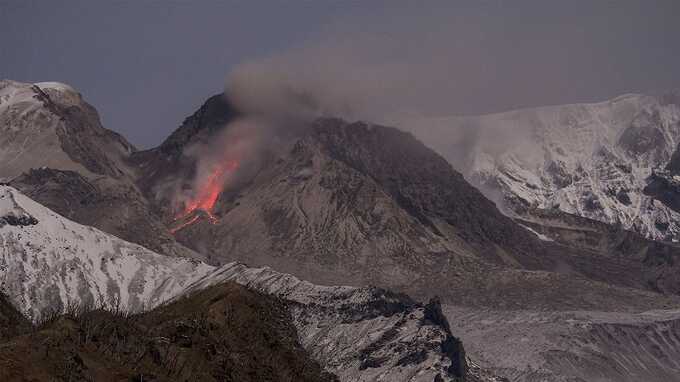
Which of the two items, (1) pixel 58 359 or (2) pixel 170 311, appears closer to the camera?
(1) pixel 58 359

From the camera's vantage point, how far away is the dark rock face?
67.4 meters

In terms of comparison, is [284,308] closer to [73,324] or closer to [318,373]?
[318,373]

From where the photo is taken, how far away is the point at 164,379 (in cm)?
7681

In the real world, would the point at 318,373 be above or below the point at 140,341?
below

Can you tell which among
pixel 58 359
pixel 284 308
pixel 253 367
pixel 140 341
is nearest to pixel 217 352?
pixel 253 367

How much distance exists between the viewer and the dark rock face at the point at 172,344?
67438mm

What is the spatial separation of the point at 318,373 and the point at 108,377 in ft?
128

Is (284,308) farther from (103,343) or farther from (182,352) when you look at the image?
(103,343)

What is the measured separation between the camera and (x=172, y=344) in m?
86.3

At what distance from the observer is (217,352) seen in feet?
292

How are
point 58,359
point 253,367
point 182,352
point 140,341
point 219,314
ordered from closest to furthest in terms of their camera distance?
point 58,359
point 140,341
point 182,352
point 253,367
point 219,314

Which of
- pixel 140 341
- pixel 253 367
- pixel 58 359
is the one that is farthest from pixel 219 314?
pixel 58 359

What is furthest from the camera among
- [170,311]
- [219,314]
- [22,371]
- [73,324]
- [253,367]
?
[170,311]

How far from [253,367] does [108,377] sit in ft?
73.3
